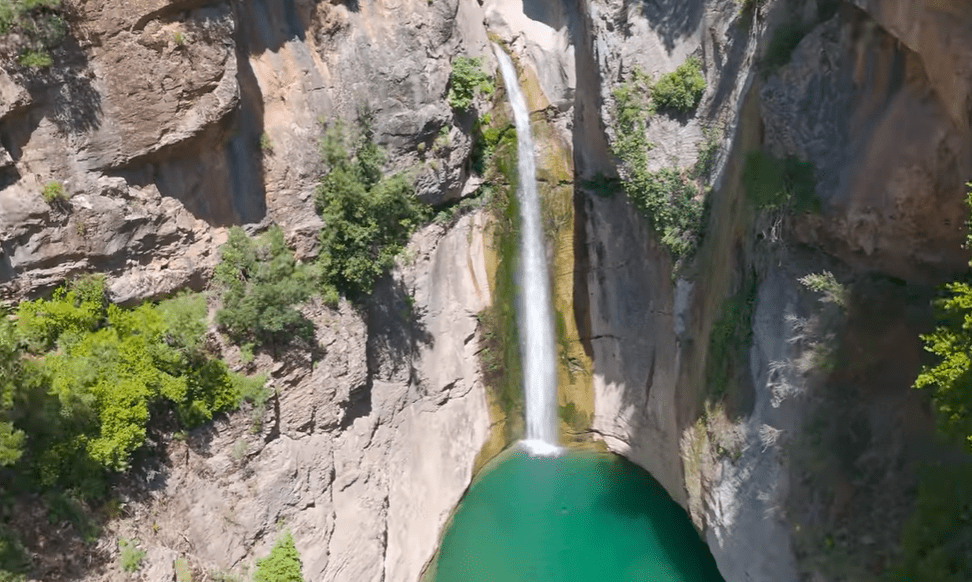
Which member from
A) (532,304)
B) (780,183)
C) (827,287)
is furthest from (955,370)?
(532,304)

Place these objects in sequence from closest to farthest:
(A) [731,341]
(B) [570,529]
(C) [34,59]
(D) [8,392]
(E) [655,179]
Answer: (D) [8,392]
(C) [34,59]
(A) [731,341]
(E) [655,179]
(B) [570,529]

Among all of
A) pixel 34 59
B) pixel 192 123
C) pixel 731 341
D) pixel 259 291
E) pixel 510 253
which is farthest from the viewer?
pixel 510 253

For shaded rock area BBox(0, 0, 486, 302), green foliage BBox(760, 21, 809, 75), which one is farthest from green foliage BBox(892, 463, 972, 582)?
shaded rock area BBox(0, 0, 486, 302)

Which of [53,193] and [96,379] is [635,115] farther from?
[96,379]

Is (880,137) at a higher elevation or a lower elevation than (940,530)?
higher

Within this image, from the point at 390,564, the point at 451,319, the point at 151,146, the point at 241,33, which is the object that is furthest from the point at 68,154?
the point at 390,564

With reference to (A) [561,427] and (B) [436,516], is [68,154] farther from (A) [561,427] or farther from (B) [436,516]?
(A) [561,427]

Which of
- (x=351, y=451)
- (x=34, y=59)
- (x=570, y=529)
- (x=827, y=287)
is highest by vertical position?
→ (x=34, y=59)
